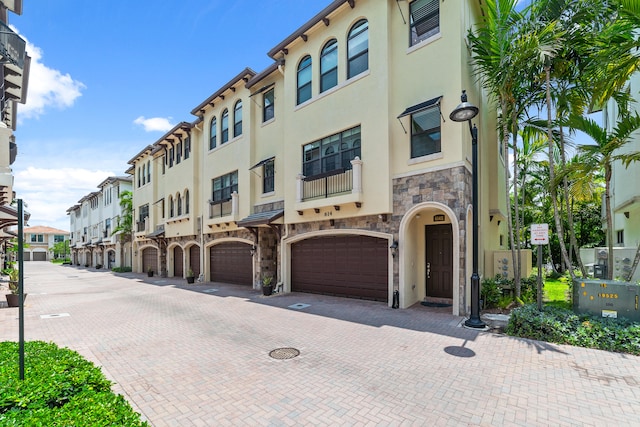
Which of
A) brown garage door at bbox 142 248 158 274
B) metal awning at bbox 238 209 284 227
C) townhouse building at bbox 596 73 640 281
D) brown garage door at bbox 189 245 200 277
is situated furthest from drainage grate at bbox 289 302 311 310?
brown garage door at bbox 142 248 158 274

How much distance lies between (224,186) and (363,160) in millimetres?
10227

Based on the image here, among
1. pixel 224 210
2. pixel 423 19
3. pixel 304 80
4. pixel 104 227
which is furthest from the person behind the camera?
pixel 104 227

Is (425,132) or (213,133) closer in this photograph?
(425,132)

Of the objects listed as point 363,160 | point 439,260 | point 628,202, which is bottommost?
point 439,260

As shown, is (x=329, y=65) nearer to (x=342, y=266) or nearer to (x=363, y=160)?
(x=363, y=160)

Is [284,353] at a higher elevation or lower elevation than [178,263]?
higher

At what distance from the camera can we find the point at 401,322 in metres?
8.59

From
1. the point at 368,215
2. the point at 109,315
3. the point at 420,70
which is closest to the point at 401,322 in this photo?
the point at 368,215

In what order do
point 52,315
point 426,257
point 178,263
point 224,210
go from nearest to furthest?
point 52,315, point 426,257, point 224,210, point 178,263

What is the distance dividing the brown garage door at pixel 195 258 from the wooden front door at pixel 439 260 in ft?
50.7

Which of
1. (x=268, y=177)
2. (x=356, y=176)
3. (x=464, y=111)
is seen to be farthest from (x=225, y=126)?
(x=464, y=111)

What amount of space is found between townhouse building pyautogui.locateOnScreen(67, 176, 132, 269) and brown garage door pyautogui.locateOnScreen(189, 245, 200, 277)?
47.1 ft

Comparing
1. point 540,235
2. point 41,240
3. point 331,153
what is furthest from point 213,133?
point 41,240

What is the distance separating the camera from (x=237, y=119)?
17750 millimetres
